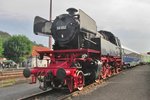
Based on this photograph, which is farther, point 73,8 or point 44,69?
point 73,8

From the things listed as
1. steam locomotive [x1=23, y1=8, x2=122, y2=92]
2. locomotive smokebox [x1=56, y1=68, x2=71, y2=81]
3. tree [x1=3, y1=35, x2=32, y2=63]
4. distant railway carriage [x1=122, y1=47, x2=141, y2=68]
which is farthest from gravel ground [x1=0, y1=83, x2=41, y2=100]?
tree [x1=3, y1=35, x2=32, y2=63]

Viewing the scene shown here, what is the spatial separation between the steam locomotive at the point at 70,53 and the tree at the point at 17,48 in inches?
2404

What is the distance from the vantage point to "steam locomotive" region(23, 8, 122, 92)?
515 inches

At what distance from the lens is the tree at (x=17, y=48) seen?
248 ft

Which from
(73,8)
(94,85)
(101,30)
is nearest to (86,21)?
(73,8)

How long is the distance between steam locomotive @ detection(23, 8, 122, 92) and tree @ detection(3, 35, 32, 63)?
61074 millimetres

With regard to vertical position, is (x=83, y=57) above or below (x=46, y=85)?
above

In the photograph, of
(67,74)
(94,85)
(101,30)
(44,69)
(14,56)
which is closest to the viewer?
(67,74)

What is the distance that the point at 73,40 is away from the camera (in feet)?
47.6

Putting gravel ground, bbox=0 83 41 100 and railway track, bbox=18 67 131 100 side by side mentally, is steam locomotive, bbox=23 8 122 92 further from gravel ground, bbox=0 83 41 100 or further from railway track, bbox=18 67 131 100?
gravel ground, bbox=0 83 41 100

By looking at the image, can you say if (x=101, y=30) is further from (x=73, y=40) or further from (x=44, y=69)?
(x=44, y=69)

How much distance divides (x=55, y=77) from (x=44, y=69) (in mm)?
654

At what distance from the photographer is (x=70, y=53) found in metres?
14.1

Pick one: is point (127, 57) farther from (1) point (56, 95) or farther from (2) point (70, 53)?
(1) point (56, 95)
